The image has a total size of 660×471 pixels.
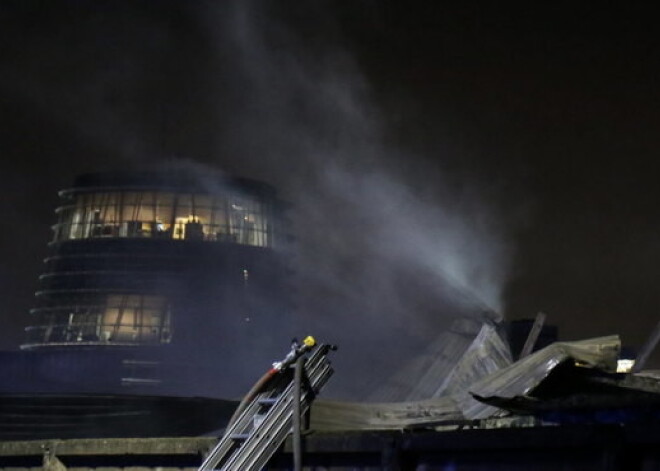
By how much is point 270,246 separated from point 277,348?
45.7ft

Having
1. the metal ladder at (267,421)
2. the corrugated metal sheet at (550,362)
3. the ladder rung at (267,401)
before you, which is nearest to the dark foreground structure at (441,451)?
the metal ladder at (267,421)

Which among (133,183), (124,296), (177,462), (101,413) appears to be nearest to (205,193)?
(133,183)

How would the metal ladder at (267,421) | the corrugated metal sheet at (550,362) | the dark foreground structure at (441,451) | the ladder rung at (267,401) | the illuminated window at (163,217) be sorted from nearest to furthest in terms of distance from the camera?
the dark foreground structure at (441,451) < the corrugated metal sheet at (550,362) < the metal ladder at (267,421) < the ladder rung at (267,401) < the illuminated window at (163,217)

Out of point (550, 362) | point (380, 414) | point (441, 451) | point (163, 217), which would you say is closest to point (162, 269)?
point (163, 217)

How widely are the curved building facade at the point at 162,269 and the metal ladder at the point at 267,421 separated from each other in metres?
79.8

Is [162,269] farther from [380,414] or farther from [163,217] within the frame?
[380,414]

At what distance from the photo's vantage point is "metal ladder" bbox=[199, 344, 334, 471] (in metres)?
10.6

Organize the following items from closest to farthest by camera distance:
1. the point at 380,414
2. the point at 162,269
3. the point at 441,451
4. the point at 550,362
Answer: the point at 441,451 < the point at 550,362 < the point at 380,414 < the point at 162,269

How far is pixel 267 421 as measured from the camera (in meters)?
10.8

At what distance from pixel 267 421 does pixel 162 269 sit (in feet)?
290

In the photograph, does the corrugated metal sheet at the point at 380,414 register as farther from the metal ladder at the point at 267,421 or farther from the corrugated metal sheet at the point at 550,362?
the corrugated metal sheet at the point at 550,362

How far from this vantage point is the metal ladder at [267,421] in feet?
34.8

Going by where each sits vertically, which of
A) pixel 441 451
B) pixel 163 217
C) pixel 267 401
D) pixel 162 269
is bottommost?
pixel 441 451

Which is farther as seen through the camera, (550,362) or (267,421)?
(267,421)
